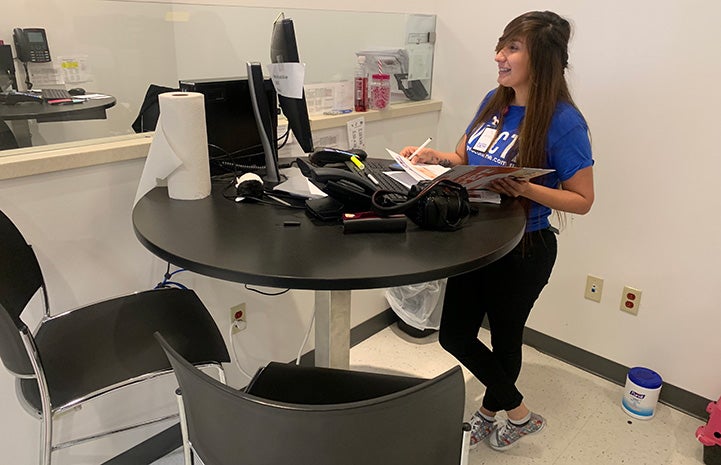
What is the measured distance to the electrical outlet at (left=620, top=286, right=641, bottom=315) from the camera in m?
2.18

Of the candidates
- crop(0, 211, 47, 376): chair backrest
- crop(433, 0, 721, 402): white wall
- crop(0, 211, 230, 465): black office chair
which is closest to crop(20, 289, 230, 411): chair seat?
crop(0, 211, 230, 465): black office chair

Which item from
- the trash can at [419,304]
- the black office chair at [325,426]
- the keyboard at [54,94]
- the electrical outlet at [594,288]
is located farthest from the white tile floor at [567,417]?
the keyboard at [54,94]

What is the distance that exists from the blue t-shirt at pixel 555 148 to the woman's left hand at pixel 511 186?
0.14 m

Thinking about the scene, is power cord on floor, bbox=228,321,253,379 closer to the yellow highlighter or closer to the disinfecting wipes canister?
the yellow highlighter

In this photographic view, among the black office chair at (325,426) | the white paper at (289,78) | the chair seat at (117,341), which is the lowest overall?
the chair seat at (117,341)

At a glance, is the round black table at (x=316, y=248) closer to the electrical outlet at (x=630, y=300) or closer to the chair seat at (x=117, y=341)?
the chair seat at (x=117, y=341)

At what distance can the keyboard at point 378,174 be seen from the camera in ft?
4.50

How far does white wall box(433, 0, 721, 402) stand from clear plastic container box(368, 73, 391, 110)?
1.57 ft

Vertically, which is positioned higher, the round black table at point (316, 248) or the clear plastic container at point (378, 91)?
the clear plastic container at point (378, 91)

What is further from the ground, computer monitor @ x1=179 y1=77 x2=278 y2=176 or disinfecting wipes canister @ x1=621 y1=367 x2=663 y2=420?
computer monitor @ x1=179 y1=77 x2=278 y2=176

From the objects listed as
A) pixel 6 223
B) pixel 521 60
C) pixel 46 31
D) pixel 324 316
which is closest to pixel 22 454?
pixel 6 223

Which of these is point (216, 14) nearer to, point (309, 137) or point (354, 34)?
point (354, 34)

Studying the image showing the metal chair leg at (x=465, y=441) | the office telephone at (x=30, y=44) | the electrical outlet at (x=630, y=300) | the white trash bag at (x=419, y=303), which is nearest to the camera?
the metal chair leg at (x=465, y=441)

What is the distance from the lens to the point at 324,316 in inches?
53.7
